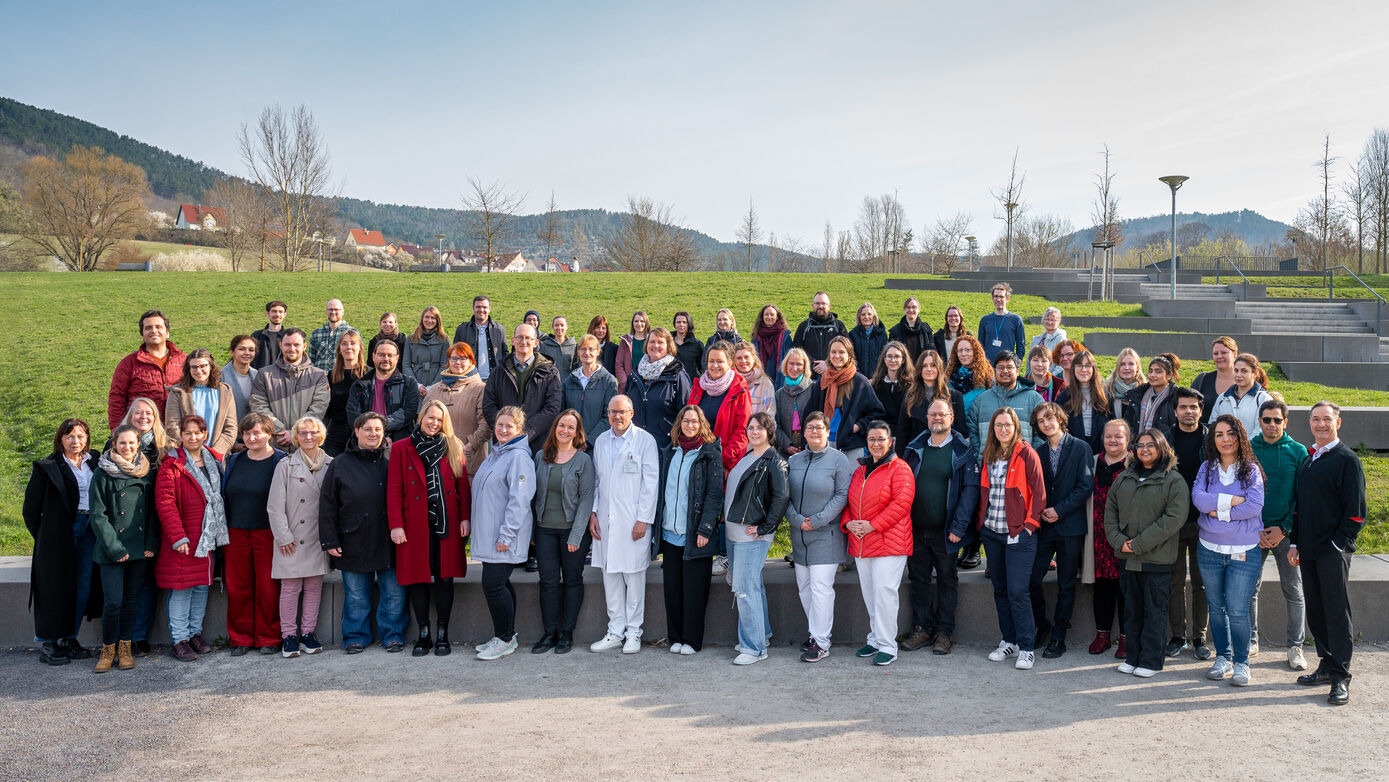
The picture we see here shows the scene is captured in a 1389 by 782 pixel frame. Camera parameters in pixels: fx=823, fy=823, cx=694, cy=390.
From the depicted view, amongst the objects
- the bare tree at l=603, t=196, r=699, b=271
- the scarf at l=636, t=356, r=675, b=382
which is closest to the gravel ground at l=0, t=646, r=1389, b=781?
the scarf at l=636, t=356, r=675, b=382

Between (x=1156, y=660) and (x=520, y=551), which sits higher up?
(x=520, y=551)

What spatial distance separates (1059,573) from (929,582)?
977 mm

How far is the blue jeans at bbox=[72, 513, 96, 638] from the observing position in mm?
6504

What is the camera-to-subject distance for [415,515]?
655 cm

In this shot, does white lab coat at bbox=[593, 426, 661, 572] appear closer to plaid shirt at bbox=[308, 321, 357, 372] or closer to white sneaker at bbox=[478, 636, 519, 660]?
A: white sneaker at bbox=[478, 636, 519, 660]

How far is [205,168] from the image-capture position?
133 meters

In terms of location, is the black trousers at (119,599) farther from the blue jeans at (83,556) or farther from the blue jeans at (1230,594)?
the blue jeans at (1230,594)

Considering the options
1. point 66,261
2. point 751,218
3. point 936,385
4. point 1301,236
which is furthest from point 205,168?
point 936,385

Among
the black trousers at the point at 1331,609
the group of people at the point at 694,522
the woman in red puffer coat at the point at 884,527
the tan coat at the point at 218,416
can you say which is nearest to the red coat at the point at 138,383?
the tan coat at the point at 218,416

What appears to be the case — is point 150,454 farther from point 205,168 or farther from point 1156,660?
point 205,168

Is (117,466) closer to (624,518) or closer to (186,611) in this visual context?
(186,611)

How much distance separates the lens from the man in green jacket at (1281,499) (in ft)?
19.2

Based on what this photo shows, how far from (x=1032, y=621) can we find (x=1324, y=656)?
188cm

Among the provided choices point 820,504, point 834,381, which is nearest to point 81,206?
point 834,381
